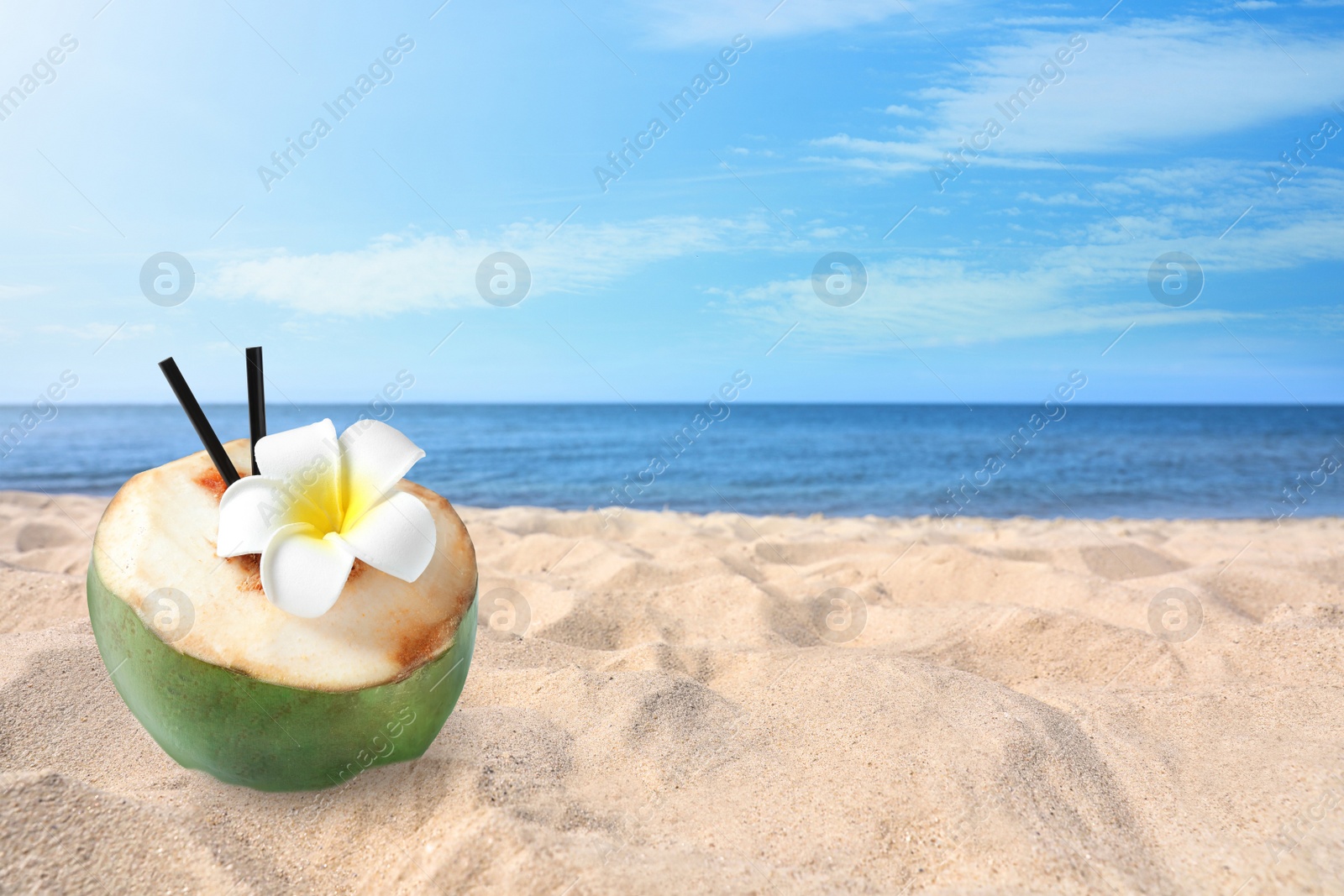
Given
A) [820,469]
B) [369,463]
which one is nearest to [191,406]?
[369,463]

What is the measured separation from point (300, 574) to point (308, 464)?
0.83 ft

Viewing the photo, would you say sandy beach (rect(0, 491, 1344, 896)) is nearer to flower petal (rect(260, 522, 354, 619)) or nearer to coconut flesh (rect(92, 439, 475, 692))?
coconut flesh (rect(92, 439, 475, 692))

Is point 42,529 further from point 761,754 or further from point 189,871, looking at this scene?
point 761,754

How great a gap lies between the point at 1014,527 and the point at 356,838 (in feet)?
21.2

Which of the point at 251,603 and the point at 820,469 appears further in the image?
the point at 820,469

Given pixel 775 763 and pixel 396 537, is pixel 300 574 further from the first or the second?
pixel 775 763

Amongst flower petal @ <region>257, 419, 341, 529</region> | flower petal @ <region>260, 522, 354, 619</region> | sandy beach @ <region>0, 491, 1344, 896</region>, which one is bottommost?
sandy beach @ <region>0, 491, 1344, 896</region>

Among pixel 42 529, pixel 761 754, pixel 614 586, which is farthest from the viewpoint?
pixel 42 529

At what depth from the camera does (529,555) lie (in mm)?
4941

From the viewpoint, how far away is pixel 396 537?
A: 175 centimetres

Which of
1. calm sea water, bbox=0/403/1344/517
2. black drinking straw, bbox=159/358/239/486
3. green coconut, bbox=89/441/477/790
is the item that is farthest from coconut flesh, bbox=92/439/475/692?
calm sea water, bbox=0/403/1344/517

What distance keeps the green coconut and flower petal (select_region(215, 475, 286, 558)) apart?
9 cm

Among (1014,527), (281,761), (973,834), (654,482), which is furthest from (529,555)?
(654,482)

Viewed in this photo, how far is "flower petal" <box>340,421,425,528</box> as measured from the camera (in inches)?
71.7
